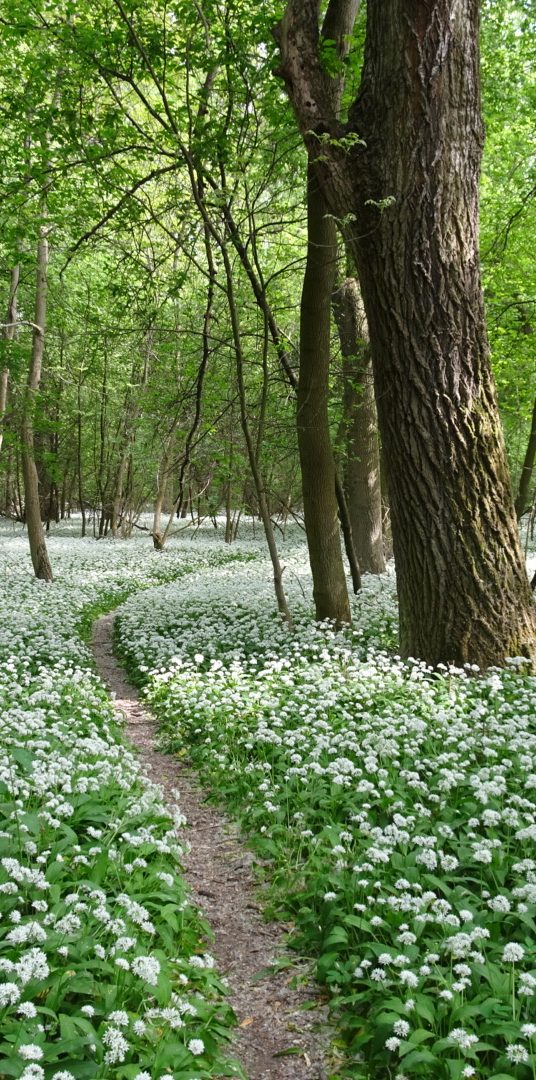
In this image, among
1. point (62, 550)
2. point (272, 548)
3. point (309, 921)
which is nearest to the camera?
point (309, 921)

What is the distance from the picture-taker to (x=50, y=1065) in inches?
105

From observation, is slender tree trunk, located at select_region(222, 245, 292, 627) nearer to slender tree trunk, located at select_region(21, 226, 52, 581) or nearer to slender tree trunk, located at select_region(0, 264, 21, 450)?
slender tree trunk, located at select_region(0, 264, 21, 450)

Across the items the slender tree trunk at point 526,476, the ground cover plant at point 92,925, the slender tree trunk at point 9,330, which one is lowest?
the ground cover plant at point 92,925

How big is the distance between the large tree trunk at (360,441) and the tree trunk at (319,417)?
3.26 metres

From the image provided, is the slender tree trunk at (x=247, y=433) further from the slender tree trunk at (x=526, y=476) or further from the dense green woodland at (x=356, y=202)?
the slender tree trunk at (x=526, y=476)

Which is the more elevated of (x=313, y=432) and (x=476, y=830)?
(x=313, y=432)

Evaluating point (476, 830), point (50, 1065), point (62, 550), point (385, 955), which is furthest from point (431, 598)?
point (62, 550)

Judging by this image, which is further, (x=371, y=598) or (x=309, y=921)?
(x=371, y=598)

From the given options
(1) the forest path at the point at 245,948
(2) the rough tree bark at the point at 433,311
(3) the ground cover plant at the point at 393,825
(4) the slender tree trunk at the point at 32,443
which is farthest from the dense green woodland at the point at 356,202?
(4) the slender tree trunk at the point at 32,443

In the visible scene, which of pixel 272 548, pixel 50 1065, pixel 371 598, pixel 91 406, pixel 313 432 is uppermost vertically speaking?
pixel 91 406

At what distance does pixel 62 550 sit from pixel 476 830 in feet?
73.4

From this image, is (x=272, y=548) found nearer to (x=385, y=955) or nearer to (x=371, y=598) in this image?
(x=371, y=598)

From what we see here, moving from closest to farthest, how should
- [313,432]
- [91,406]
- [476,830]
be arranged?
1. [476,830]
2. [313,432]
3. [91,406]

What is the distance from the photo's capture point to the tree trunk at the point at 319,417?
919 cm
